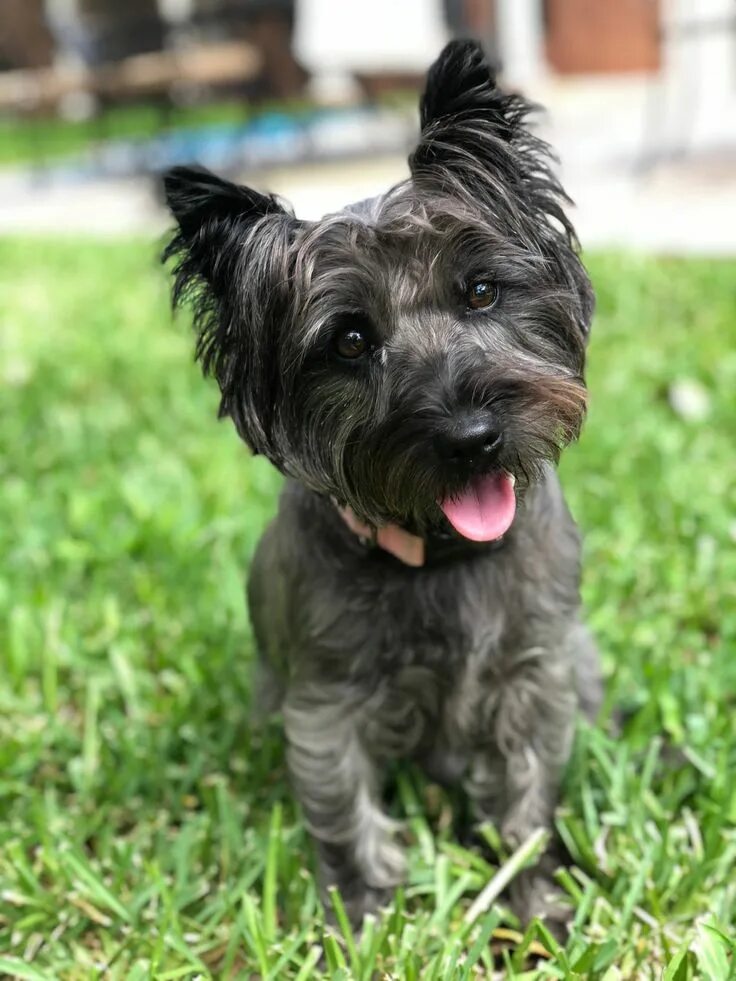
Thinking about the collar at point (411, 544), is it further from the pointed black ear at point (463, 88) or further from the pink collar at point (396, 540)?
the pointed black ear at point (463, 88)

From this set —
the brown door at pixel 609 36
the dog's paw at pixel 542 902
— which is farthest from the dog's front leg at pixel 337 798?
the brown door at pixel 609 36

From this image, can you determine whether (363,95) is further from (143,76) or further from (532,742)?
(532,742)

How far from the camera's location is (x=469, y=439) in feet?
7.00

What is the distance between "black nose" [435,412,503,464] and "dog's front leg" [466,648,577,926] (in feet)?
2.17

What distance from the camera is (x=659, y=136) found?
11.4 metres

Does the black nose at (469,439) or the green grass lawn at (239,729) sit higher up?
the black nose at (469,439)

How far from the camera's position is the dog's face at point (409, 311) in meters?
2.24

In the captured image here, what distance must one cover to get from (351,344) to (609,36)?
25.8ft

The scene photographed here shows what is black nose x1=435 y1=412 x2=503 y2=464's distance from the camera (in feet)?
7.00

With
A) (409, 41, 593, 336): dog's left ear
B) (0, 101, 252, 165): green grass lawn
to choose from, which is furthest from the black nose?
(0, 101, 252, 165): green grass lawn

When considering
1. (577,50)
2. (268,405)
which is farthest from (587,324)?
(577,50)

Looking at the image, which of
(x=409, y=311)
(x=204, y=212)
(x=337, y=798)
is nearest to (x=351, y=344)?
(x=409, y=311)

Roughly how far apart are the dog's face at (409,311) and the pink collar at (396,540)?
0.10 m

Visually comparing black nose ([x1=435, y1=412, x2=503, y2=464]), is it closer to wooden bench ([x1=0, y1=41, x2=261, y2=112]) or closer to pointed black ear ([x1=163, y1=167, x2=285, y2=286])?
pointed black ear ([x1=163, y1=167, x2=285, y2=286])
